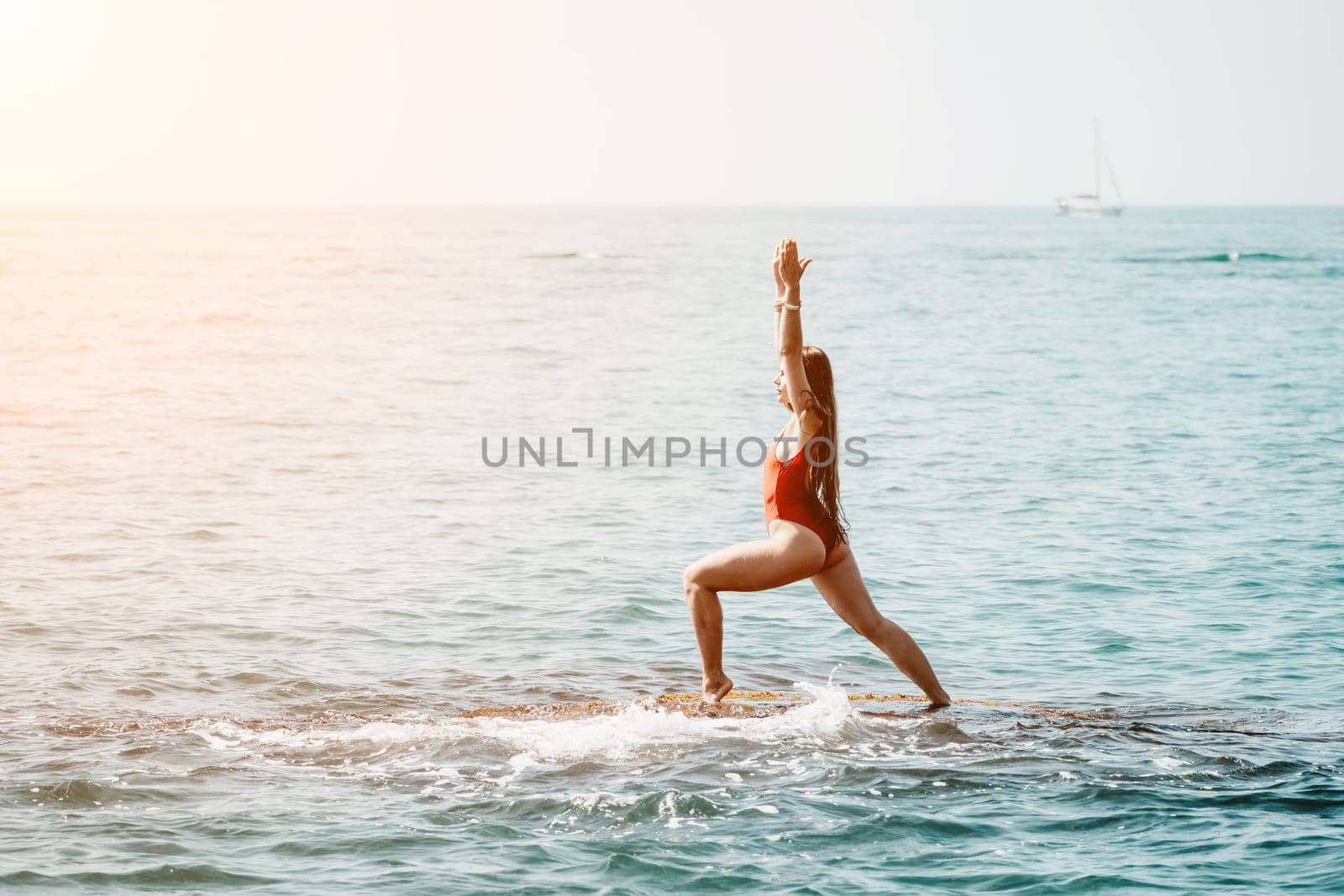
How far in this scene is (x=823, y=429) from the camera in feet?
25.9

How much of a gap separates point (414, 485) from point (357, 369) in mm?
15545

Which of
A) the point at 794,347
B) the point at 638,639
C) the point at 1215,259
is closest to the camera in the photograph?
the point at 794,347

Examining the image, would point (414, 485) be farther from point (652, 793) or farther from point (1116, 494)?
point (652, 793)

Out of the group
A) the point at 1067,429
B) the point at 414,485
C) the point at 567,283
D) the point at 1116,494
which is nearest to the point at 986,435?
the point at 1067,429

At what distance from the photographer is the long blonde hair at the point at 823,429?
7.83 meters

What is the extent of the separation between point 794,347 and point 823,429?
54 centimetres

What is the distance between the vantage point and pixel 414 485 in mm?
17641

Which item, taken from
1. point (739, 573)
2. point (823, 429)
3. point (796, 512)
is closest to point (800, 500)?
point (796, 512)

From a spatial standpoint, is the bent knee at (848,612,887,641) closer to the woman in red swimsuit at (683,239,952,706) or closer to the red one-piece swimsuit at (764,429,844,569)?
the woman in red swimsuit at (683,239,952,706)

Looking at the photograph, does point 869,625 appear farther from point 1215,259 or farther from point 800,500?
point 1215,259

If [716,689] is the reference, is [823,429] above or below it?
above

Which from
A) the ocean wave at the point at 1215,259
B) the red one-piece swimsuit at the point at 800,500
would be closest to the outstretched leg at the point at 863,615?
the red one-piece swimsuit at the point at 800,500

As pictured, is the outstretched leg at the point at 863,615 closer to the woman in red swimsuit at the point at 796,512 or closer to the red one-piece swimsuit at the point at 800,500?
the woman in red swimsuit at the point at 796,512

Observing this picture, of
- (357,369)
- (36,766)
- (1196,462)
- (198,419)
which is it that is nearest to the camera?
(36,766)
